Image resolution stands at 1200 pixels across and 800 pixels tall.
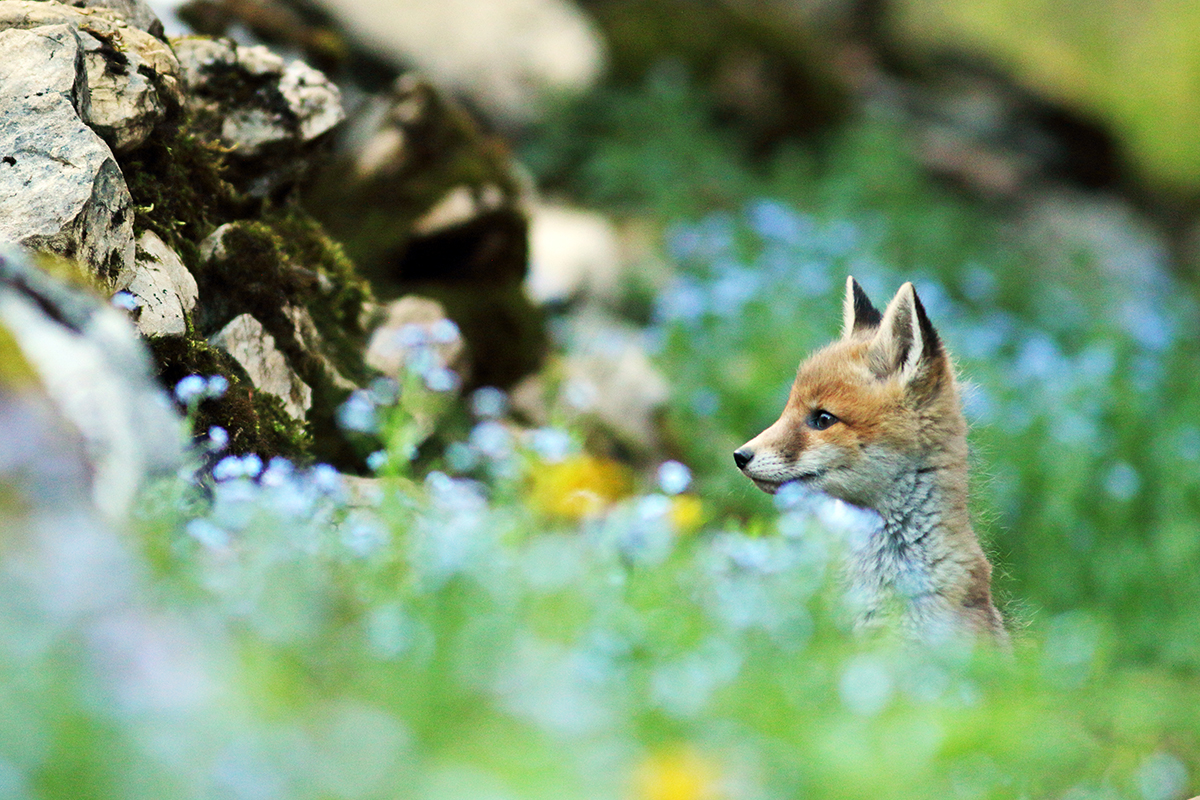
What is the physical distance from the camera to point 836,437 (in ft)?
12.3

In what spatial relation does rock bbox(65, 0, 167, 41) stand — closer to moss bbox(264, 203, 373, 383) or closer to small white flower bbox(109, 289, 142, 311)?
moss bbox(264, 203, 373, 383)

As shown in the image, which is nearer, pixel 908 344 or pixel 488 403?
pixel 908 344

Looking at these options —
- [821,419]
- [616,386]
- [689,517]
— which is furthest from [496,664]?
[616,386]

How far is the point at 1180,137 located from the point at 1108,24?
1631 mm

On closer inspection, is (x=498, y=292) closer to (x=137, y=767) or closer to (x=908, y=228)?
(x=137, y=767)

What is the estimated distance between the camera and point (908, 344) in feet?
12.2

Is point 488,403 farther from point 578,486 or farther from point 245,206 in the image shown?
point 245,206

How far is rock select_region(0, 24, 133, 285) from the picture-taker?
10.1ft

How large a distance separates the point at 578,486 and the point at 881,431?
1.71 meters

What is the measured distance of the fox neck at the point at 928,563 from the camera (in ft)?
11.3

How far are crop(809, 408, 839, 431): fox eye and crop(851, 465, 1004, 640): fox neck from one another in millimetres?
325

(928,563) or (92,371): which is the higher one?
(928,563)

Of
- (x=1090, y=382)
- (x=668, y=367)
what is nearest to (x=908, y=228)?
(x=1090, y=382)

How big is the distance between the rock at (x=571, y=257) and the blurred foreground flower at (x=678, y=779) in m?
5.60
